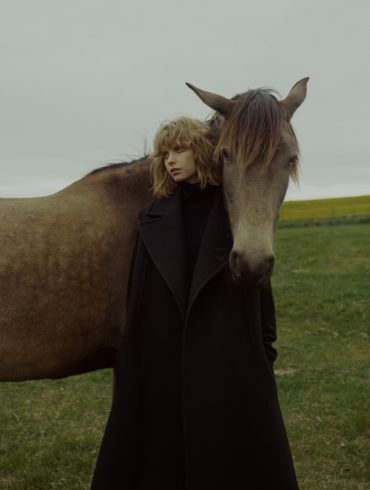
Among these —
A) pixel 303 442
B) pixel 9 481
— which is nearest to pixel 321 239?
pixel 303 442

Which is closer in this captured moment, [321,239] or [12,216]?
[12,216]

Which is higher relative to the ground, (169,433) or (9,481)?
(169,433)

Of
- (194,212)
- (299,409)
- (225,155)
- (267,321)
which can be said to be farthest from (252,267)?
(299,409)

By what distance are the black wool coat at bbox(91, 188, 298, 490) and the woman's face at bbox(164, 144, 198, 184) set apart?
0.11 m

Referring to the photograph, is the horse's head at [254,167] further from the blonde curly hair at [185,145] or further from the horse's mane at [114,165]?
the horse's mane at [114,165]

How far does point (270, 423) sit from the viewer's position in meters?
2.81

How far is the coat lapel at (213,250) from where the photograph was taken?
271cm

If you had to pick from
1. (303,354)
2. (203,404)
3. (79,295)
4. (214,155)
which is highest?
(214,155)

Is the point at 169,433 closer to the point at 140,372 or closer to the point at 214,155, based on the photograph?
the point at 140,372

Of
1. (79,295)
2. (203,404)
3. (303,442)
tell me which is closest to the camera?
(203,404)

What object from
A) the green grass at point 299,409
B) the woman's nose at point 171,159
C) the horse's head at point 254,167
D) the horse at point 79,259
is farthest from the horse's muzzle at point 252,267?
the green grass at point 299,409

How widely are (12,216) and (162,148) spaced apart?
1226 mm

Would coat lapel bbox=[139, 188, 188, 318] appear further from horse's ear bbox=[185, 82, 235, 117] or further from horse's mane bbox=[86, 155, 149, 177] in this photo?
horse's mane bbox=[86, 155, 149, 177]

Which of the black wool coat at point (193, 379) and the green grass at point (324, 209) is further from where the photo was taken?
the green grass at point (324, 209)
